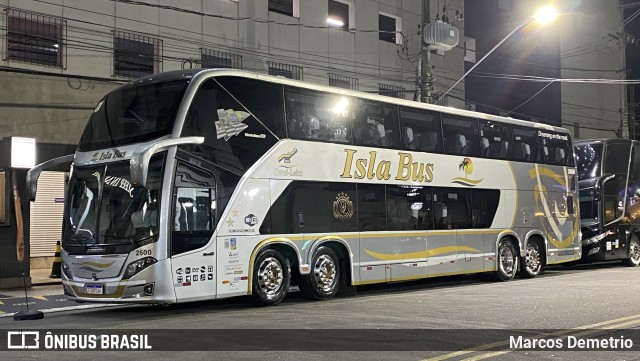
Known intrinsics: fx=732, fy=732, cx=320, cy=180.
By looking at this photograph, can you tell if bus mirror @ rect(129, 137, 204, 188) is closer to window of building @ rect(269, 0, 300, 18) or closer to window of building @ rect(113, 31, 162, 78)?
window of building @ rect(113, 31, 162, 78)

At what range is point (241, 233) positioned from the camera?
13070 mm

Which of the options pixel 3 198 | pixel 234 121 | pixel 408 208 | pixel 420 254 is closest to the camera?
pixel 234 121

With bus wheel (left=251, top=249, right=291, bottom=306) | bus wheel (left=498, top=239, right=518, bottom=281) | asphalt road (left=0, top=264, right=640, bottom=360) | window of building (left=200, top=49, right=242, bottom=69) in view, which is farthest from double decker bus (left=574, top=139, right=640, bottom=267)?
bus wheel (left=251, top=249, right=291, bottom=306)

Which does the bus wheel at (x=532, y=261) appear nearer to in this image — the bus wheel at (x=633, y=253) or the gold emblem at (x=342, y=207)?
the bus wheel at (x=633, y=253)

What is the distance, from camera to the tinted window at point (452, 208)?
1736 cm

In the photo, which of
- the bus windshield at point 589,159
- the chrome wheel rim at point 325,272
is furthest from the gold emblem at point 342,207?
the bus windshield at point 589,159

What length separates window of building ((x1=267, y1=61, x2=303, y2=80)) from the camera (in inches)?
1041

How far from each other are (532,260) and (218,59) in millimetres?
12275

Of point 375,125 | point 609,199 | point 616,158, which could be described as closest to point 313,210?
point 375,125

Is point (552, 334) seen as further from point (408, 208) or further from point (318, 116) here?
point (408, 208)

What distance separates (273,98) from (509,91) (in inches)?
1263

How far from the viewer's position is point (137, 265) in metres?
11.9

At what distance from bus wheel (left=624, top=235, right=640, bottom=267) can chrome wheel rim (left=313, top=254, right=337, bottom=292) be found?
13.9m

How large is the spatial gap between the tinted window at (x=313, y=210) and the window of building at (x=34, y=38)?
11062 mm
